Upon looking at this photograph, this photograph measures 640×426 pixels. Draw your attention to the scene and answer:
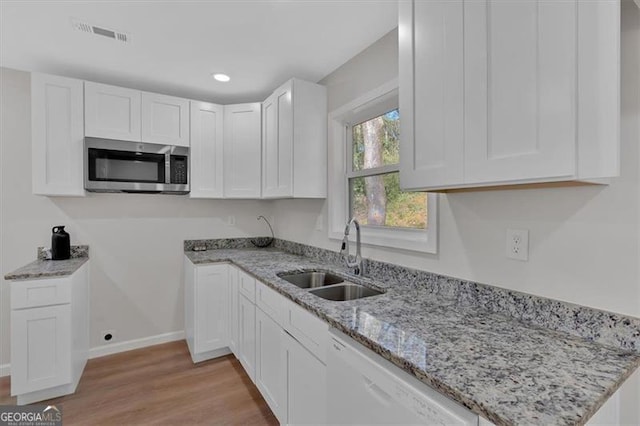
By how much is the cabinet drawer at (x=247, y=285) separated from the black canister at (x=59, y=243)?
147 cm

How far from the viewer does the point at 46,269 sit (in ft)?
7.10

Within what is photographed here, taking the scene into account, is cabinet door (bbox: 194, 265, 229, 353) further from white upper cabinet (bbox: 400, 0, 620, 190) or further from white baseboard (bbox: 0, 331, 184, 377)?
white upper cabinet (bbox: 400, 0, 620, 190)

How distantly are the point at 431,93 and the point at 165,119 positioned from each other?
2.41 metres

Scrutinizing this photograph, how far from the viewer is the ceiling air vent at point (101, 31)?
1837 millimetres

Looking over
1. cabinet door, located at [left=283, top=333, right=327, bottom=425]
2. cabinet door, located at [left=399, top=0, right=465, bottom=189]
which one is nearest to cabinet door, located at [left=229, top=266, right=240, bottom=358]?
cabinet door, located at [left=283, top=333, right=327, bottom=425]

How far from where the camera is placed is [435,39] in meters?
1.18

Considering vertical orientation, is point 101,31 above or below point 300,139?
above

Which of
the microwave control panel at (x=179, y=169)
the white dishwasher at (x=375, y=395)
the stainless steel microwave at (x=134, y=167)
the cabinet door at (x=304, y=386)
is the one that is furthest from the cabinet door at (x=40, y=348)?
the white dishwasher at (x=375, y=395)

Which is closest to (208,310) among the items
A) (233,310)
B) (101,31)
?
(233,310)

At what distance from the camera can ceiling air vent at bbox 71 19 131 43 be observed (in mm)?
1837

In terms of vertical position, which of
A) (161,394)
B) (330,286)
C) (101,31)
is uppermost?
(101,31)

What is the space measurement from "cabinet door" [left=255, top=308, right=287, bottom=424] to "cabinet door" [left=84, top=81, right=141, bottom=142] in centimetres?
188

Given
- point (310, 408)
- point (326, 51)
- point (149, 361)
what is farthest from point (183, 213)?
point (310, 408)

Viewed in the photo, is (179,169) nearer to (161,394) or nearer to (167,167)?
(167,167)
